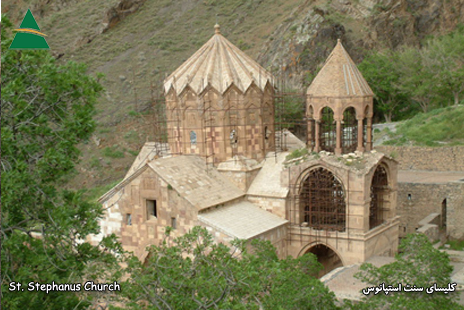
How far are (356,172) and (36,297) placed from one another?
9.83 meters

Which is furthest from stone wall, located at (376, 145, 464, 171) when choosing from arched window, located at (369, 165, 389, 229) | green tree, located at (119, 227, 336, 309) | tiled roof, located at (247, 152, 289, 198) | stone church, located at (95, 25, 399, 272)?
green tree, located at (119, 227, 336, 309)

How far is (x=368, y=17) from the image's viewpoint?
38.6m

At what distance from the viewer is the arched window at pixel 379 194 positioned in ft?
59.6

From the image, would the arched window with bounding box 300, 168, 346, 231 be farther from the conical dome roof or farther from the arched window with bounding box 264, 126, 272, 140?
the conical dome roof

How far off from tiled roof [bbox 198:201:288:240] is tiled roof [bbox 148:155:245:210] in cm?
26

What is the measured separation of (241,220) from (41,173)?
776 cm

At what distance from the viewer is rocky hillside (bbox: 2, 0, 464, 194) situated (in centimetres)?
3588

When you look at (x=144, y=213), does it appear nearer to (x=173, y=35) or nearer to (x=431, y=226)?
(x=431, y=226)

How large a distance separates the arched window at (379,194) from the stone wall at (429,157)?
568 centimetres

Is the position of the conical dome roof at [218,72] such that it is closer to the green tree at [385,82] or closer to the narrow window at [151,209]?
the narrow window at [151,209]

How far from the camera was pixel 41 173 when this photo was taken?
929cm

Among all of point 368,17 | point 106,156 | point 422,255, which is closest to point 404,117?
point 368,17

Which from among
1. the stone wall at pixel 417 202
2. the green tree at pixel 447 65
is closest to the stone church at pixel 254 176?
the stone wall at pixel 417 202
